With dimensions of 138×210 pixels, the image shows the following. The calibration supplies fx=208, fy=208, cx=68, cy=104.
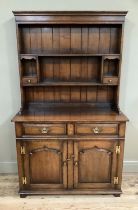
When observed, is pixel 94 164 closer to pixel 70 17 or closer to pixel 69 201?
pixel 69 201

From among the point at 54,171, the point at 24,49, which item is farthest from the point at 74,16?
the point at 54,171

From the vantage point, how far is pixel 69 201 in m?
2.21

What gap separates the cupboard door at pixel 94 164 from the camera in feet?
6.95

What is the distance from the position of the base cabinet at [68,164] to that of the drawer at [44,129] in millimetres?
84

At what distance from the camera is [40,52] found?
2.32 meters

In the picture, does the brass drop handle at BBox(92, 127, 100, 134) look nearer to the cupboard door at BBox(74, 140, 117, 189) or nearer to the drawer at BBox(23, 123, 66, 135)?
the cupboard door at BBox(74, 140, 117, 189)

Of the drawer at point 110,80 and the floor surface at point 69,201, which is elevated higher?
the drawer at point 110,80

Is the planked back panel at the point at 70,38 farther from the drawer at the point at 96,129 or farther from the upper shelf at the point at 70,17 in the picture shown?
the drawer at the point at 96,129

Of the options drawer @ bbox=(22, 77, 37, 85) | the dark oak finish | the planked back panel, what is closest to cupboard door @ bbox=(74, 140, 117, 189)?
the dark oak finish

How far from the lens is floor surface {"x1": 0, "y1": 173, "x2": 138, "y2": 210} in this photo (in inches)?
83.6

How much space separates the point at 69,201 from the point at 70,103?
1.08 m

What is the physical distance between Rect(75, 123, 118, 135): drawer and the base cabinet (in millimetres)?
82

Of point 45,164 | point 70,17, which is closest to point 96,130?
point 45,164

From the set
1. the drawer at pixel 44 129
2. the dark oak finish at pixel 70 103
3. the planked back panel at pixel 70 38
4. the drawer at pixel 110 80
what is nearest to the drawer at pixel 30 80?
the dark oak finish at pixel 70 103
